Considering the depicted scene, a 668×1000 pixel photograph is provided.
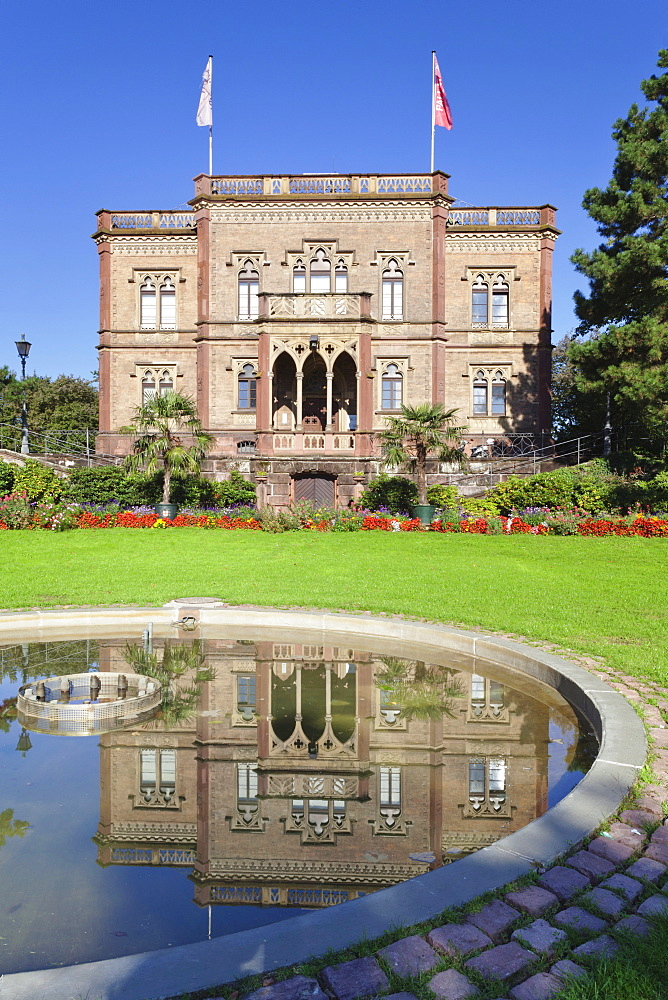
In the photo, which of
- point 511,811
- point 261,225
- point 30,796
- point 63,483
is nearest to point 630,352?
point 261,225

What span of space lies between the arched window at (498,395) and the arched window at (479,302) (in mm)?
2982

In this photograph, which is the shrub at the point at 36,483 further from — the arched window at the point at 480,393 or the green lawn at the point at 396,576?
the arched window at the point at 480,393

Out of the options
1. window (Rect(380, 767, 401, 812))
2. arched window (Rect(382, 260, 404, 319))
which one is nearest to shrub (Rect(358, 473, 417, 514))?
arched window (Rect(382, 260, 404, 319))

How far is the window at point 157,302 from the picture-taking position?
35.9 meters

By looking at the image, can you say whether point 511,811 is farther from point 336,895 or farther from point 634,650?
point 634,650

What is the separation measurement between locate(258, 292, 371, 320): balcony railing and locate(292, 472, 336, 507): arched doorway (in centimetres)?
738

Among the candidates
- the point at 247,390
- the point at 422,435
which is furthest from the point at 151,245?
the point at 422,435

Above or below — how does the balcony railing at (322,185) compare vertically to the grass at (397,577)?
above

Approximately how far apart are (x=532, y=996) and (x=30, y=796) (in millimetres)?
3910

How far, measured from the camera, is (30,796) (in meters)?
5.17

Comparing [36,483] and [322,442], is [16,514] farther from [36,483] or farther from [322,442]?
[322,442]

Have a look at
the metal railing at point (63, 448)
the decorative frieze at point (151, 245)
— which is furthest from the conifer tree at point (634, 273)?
the metal railing at point (63, 448)

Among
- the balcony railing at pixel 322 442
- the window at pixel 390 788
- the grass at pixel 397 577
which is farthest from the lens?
the balcony railing at pixel 322 442

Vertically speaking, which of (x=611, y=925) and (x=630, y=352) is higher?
(x=630, y=352)
